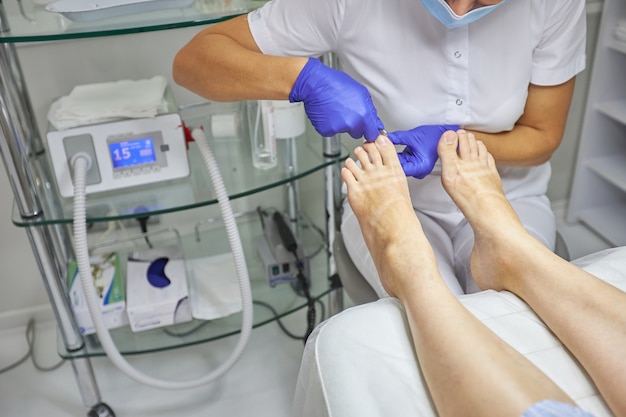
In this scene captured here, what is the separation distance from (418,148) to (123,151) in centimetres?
60

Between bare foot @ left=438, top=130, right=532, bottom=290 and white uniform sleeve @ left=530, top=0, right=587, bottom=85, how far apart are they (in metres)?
0.19

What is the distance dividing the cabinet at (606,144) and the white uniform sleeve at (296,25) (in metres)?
0.95

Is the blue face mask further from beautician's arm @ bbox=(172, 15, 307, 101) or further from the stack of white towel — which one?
the stack of white towel

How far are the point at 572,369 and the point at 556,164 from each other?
137 cm

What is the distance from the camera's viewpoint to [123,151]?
4.04 feet

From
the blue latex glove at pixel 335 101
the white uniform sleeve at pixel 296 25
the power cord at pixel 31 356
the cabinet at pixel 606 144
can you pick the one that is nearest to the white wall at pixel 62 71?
the power cord at pixel 31 356

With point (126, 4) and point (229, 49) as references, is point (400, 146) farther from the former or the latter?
point (126, 4)

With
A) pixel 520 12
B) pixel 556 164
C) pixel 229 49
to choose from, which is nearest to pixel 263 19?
pixel 229 49

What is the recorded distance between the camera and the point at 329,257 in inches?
58.7

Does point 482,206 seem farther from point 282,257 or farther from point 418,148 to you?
point 282,257

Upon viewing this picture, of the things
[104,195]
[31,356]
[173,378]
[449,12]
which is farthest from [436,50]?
[31,356]

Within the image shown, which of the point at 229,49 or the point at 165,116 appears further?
the point at 165,116

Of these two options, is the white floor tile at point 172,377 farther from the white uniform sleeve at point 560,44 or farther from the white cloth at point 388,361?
the white uniform sleeve at point 560,44

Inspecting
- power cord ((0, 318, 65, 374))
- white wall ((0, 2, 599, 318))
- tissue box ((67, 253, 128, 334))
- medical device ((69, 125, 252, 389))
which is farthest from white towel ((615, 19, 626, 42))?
power cord ((0, 318, 65, 374))
